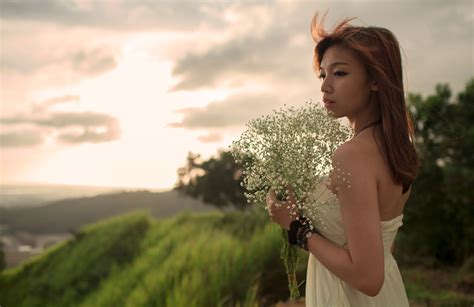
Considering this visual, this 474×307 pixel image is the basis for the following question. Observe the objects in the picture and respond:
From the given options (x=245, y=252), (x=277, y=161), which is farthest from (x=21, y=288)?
(x=277, y=161)

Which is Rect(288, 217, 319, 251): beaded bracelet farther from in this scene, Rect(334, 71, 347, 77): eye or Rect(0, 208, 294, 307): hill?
Rect(0, 208, 294, 307): hill

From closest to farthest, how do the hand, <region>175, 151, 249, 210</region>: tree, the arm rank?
the arm
the hand
<region>175, 151, 249, 210</region>: tree

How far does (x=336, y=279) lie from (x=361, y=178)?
629 mm

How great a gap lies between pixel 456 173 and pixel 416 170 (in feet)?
34.2

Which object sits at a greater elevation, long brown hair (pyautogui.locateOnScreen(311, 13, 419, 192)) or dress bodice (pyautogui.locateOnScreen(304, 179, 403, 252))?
long brown hair (pyautogui.locateOnScreen(311, 13, 419, 192))

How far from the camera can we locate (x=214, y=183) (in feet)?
80.9

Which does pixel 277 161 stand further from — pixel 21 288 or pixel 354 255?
pixel 21 288

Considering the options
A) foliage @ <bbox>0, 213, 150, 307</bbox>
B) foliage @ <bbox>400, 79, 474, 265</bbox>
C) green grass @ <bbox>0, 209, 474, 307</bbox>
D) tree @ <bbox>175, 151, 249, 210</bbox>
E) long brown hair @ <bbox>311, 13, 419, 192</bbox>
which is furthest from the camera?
tree @ <bbox>175, 151, 249, 210</bbox>

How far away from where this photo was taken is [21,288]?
22.6m

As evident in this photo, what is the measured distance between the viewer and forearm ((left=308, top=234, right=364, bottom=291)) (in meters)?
2.60

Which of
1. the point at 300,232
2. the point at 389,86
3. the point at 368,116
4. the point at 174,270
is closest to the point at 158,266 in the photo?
the point at 174,270

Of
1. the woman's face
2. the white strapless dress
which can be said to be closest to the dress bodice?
the white strapless dress

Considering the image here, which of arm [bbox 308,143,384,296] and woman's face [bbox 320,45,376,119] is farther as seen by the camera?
woman's face [bbox 320,45,376,119]

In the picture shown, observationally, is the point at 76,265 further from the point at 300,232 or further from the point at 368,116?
the point at 368,116
